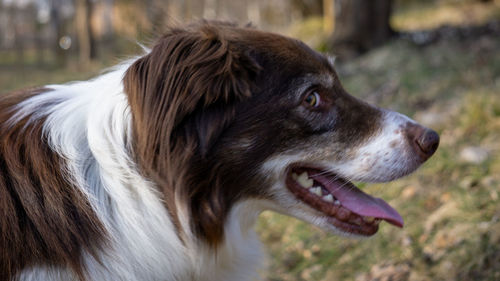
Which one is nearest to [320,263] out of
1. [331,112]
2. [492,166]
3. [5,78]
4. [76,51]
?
[492,166]

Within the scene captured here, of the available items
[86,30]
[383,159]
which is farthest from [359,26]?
[86,30]

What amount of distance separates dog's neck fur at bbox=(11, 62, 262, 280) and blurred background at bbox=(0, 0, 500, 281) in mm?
637

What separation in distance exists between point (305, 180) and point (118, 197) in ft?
3.19

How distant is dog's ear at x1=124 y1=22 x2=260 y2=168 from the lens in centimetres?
240

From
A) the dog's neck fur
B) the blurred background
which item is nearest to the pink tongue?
the dog's neck fur

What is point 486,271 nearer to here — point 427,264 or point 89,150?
point 427,264

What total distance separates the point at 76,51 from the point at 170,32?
71.7ft

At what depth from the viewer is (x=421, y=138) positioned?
280cm

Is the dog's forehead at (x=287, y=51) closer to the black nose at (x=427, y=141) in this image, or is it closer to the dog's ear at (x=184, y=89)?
the dog's ear at (x=184, y=89)

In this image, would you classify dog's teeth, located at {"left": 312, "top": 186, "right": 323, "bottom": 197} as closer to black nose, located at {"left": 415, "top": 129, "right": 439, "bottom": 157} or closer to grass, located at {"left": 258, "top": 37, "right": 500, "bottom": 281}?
black nose, located at {"left": 415, "top": 129, "right": 439, "bottom": 157}

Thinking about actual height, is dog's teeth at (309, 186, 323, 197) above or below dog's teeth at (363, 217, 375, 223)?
above

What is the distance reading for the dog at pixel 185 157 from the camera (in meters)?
2.40

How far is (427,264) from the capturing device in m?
3.87

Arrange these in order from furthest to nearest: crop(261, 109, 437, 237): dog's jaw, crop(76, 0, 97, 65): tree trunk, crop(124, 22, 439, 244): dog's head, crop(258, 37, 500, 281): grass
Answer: crop(76, 0, 97, 65): tree trunk → crop(258, 37, 500, 281): grass → crop(261, 109, 437, 237): dog's jaw → crop(124, 22, 439, 244): dog's head
